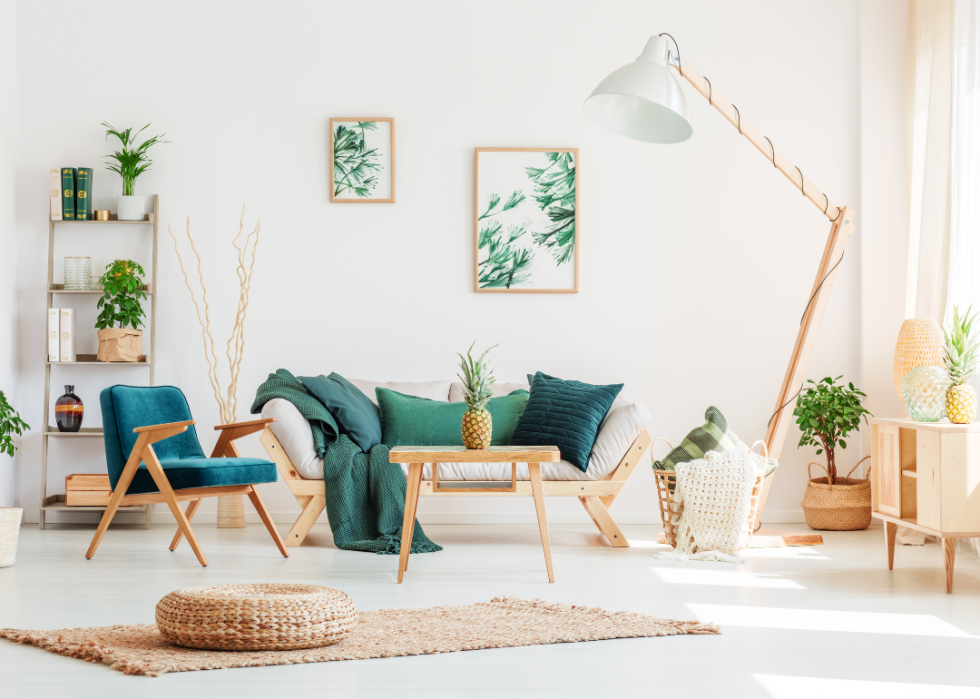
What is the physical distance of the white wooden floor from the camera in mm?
2258

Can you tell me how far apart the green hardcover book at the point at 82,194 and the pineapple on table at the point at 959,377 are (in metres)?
4.33

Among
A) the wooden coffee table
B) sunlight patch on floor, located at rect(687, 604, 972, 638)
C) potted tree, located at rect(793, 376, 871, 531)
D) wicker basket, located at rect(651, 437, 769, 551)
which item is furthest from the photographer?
potted tree, located at rect(793, 376, 871, 531)

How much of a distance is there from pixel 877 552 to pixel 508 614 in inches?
86.8

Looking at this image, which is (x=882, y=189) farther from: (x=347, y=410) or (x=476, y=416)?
(x=347, y=410)

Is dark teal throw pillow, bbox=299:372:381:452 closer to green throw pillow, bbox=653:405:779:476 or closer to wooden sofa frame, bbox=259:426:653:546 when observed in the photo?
wooden sofa frame, bbox=259:426:653:546

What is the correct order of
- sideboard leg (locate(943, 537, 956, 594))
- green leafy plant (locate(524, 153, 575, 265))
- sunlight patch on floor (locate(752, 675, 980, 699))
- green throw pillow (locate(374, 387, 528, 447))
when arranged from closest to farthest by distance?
1. sunlight patch on floor (locate(752, 675, 980, 699))
2. sideboard leg (locate(943, 537, 956, 594))
3. green throw pillow (locate(374, 387, 528, 447))
4. green leafy plant (locate(524, 153, 575, 265))

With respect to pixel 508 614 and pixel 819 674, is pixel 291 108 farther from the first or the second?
pixel 819 674

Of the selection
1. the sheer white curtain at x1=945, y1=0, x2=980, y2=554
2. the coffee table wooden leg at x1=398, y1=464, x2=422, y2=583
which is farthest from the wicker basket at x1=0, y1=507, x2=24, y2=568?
the sheer white curtain at x1=945, y1=0, x2=980, y2=554

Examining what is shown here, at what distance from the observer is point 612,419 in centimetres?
460

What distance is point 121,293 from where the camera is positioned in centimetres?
502

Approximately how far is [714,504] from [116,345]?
319 cm

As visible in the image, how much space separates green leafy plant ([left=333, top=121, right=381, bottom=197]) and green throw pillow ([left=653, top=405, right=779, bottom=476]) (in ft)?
7.50

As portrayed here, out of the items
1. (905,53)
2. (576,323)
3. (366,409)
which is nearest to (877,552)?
(576,323)

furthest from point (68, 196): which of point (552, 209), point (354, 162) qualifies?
point (552, 209)
